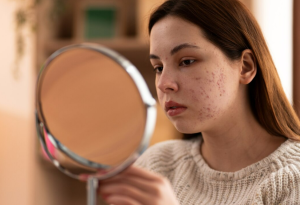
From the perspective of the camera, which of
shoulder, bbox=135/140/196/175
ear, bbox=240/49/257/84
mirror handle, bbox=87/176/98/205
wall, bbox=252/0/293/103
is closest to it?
mirror handle, bbox=87/176/98/205

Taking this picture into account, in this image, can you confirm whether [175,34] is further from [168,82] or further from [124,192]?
[124,192]

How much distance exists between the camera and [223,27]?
862mm

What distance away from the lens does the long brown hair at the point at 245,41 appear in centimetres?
85

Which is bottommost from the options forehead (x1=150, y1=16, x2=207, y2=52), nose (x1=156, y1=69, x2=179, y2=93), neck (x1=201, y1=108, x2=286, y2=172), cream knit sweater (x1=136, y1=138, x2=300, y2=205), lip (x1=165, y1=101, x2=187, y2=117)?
cream knit sweater (x1=136, y1=138, x2=300, y2=205)

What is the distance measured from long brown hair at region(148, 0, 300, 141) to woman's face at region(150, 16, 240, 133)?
0.08ft

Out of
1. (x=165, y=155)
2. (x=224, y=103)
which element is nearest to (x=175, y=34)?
(x=224, y=103)

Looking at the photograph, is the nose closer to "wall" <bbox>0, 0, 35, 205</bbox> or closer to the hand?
the hand

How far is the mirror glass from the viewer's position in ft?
1.42

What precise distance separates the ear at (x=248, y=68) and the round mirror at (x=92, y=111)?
52 centimetres

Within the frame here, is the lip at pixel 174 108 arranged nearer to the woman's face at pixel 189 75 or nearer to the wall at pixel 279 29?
the woman's face at pixel 189 75

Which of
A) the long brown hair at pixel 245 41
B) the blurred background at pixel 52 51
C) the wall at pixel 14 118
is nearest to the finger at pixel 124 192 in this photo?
the long brown hair at pixel 245 41

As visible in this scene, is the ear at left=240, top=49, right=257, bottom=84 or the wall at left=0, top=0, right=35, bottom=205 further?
the wall at left=0, top=0, right=35, bottom=205

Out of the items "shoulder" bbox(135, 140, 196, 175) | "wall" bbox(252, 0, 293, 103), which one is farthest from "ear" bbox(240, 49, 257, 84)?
"wall" bbox(252, 0, 293, 103)

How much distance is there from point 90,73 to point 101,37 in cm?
159
